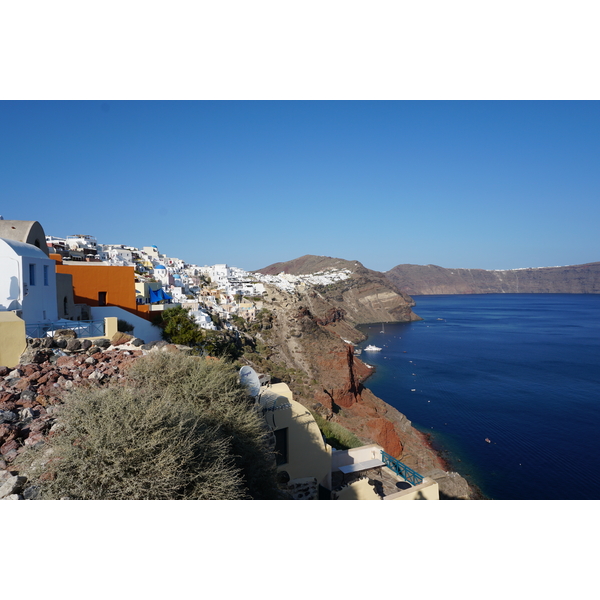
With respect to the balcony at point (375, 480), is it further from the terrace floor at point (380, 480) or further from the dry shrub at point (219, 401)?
the dry shrub at point (219, 401)

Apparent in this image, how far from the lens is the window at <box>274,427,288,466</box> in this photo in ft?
23.5

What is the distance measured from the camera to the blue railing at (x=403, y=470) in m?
8.78

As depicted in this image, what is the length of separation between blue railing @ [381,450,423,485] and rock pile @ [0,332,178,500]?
5.96 m

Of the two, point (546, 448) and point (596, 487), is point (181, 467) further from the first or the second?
point (546, 448)

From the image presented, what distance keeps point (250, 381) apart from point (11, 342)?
13.3 ft

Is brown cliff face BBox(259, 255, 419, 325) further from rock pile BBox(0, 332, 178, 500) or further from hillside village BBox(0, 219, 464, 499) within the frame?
rock pile BBox(0, 332, 178, 500)

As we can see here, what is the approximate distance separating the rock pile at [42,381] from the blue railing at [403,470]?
5.96 meters

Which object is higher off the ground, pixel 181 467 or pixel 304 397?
pixel 181 467

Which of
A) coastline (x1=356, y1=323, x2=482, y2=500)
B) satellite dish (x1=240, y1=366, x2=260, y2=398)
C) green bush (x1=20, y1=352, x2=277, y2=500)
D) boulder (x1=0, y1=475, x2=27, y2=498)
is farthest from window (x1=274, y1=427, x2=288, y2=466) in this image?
coastline (x1=356, y1=323, x2=482, y2=500)

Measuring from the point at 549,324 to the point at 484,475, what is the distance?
2553 inches

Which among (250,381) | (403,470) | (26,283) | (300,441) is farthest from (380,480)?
(26,283)

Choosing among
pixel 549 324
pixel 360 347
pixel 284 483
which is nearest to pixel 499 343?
pixel 360 347

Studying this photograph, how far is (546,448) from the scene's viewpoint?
75.2ft

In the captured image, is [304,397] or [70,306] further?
[304,397]
